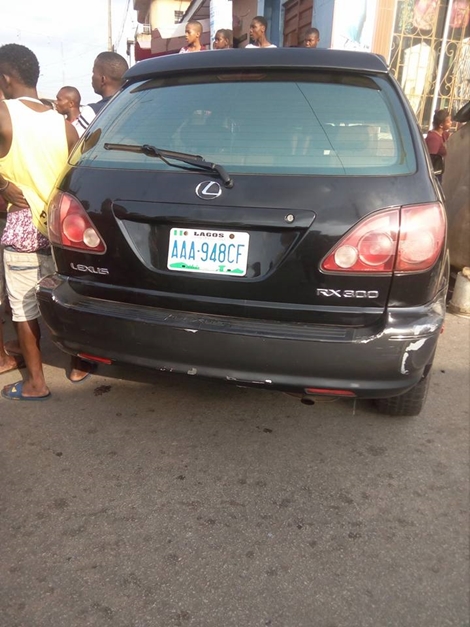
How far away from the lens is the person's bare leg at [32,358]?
9.25ft

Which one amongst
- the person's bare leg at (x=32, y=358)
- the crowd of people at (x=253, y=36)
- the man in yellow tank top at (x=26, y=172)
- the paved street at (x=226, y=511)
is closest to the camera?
the paved street at (x=226, y=511)

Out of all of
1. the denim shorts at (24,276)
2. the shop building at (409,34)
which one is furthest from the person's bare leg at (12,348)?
the shop building at (409,34)

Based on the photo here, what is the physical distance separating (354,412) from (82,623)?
172 centimetres

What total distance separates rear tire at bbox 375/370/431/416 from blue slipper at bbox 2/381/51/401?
1838 millimetres

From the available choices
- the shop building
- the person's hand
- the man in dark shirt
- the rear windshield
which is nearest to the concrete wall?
the shop building

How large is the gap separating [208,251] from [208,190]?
23 cm

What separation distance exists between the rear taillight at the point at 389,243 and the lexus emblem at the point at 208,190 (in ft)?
1.58

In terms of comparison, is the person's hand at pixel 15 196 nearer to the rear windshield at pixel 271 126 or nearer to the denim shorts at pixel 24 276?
the denim shorts at pixel 24 276

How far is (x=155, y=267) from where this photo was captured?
207cm

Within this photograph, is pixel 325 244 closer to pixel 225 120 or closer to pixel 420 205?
pixel 420 205

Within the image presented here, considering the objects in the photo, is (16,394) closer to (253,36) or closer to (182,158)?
(182,158)

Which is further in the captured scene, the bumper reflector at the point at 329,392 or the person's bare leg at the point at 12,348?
the person's bare leg at the point at 12,348

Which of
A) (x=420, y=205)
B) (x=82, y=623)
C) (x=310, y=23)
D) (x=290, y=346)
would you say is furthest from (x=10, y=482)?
(x=310, y=23)

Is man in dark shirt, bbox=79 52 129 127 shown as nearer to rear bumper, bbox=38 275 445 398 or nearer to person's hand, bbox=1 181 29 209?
person's hand, bbox=1 181 29 209
